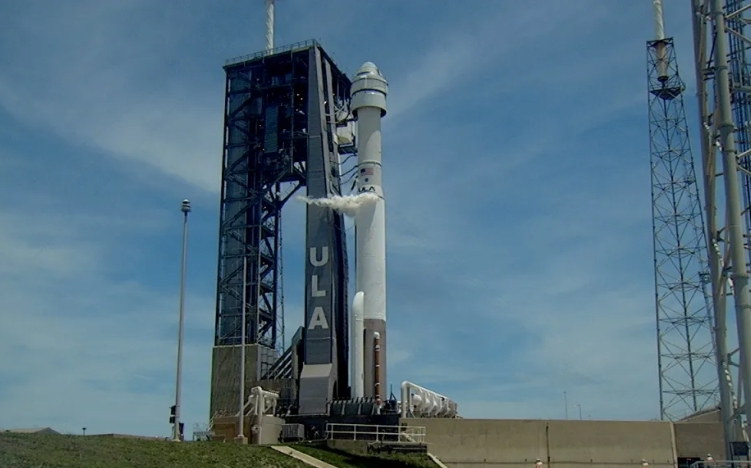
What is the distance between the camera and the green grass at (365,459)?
45844mm

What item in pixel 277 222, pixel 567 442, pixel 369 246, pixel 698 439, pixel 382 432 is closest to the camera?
pixel 382 432

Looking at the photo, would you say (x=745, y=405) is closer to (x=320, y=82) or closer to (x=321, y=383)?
(x=321, y=383)

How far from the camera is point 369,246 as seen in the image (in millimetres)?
61969

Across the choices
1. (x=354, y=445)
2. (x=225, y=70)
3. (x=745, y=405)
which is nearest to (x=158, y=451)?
(x=354, y=445)

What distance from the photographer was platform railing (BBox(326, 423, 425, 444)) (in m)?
53.3

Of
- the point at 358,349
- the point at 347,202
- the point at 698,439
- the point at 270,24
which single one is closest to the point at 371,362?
the point at 358,349

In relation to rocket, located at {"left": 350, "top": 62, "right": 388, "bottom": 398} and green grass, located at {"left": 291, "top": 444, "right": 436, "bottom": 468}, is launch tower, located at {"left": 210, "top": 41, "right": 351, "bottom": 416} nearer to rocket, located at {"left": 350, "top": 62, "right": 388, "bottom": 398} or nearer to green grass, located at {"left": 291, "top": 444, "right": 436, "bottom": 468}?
rocket, located at {"left": 350, "top": 62, "right": 388, "bottom": 398}

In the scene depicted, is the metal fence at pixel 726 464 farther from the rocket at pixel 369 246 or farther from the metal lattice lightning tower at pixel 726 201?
the rocket at pixel 369 246

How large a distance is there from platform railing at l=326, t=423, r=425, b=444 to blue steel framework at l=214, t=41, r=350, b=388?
1071 centimetres

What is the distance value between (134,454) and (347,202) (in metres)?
32.2

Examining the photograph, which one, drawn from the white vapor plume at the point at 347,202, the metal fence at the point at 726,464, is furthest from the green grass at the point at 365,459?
the metal fence at the point at 726,464

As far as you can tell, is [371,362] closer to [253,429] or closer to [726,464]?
[253,429]

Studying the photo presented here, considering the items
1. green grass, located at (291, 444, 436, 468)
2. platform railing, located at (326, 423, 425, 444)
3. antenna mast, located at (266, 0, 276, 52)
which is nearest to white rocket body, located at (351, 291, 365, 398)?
platform railing, located at (326, 423, 425, 444)

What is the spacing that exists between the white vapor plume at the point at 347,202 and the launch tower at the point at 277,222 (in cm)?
54
